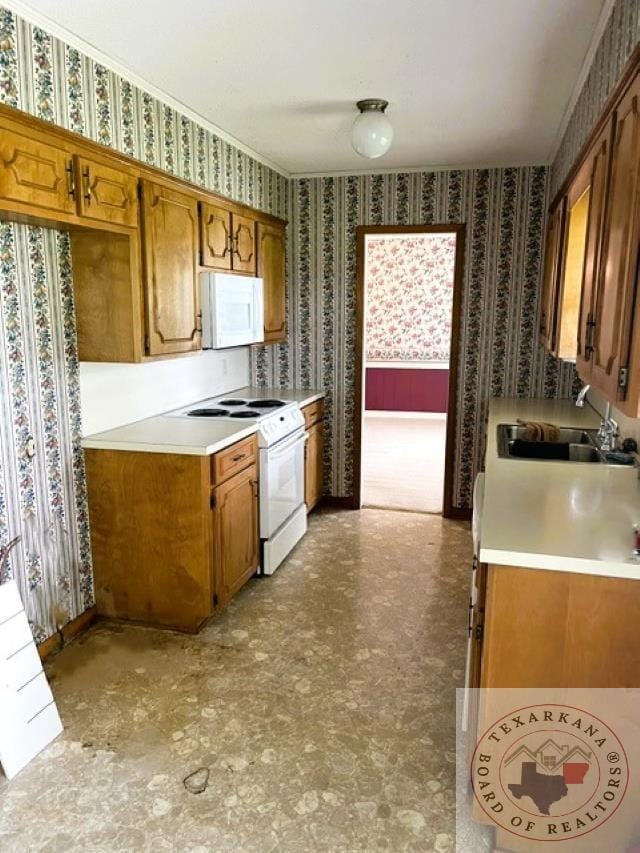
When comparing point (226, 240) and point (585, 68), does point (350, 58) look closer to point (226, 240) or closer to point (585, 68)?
point (585, 68)

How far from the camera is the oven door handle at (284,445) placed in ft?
11.6

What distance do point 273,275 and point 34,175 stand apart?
2.34 metres

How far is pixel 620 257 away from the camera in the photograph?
5.46 feet

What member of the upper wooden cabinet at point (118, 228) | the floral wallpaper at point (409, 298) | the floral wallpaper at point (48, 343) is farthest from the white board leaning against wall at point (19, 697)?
the floral wallpaper at point (409, 298)

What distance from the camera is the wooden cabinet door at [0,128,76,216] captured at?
2053mm

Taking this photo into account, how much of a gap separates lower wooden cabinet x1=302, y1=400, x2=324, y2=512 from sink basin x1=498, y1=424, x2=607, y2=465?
1490 mm

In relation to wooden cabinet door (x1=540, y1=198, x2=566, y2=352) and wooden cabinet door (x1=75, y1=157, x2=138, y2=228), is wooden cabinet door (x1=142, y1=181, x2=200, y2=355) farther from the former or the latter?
wooden cabinet door (x1=540, y1=198, x2=566, y2=352)

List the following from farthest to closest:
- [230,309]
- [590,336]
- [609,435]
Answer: [230,309]
[609,435]
[590,336]

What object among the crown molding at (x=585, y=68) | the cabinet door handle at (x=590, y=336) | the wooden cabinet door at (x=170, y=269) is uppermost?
the crown molding at (x=585, y=68)

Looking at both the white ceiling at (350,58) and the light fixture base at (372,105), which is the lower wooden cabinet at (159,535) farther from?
the light fixture base at (372,105)

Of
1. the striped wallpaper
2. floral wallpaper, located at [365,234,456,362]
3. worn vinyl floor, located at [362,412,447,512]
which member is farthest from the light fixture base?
floral wallpaper, located at [365,234,456,362]

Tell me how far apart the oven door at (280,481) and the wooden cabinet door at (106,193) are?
1417 millimetres

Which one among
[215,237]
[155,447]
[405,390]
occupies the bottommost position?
[405,390]

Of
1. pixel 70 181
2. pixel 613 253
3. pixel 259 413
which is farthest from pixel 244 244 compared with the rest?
pixel 613 253
